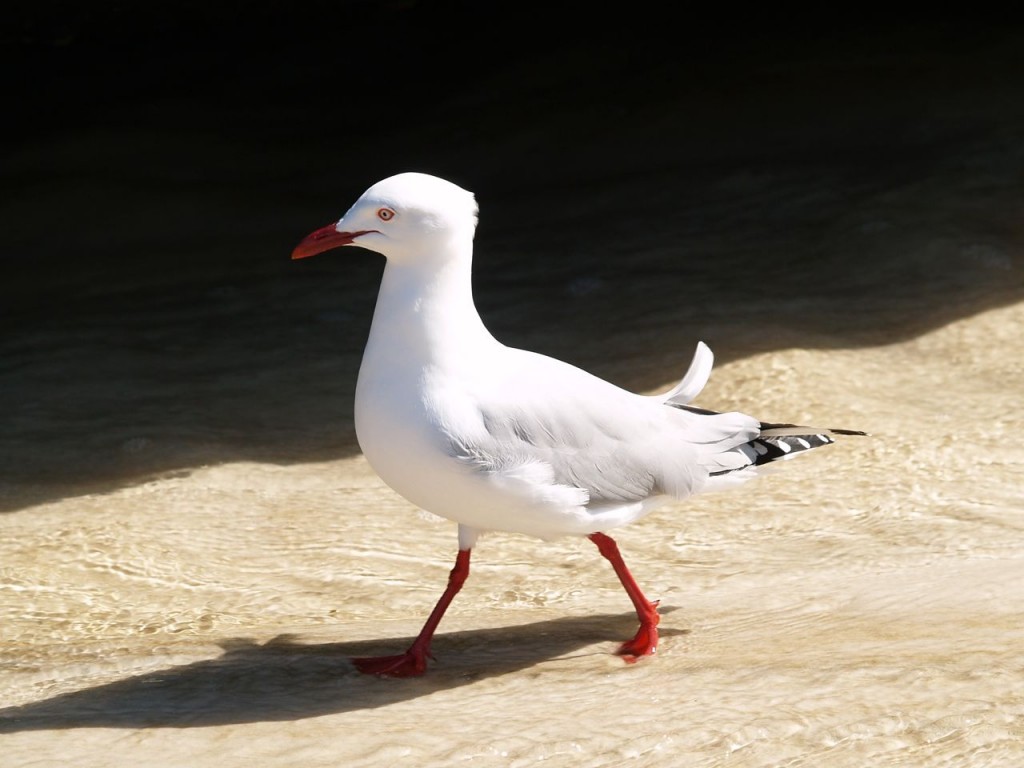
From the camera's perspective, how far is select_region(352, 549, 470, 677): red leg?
3.48 m

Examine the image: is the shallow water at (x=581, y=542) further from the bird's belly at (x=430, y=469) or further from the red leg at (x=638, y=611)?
the bird's belly at (x=430, y=469)

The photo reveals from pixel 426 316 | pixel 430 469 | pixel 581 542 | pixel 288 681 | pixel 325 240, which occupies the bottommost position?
pixel 288 681

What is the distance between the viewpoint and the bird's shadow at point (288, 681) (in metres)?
3.28

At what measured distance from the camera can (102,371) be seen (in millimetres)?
6094

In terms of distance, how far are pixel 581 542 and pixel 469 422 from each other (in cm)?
138

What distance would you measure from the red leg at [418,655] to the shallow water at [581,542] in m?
0.05

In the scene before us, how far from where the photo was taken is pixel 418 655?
137 inches

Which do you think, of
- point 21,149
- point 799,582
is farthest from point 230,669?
point 21,149

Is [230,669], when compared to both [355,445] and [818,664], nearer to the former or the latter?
[818,664]

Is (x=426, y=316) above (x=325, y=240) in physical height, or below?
below

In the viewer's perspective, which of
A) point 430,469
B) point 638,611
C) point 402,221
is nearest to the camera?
point 430,469

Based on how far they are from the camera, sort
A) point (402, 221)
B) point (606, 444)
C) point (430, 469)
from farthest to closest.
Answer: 1. point (606, 444)
2. point (402, 221)
3. point (430, 469)

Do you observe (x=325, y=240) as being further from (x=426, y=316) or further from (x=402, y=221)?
(x=426, y=316)

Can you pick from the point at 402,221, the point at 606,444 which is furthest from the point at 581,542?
the point at 402,221
